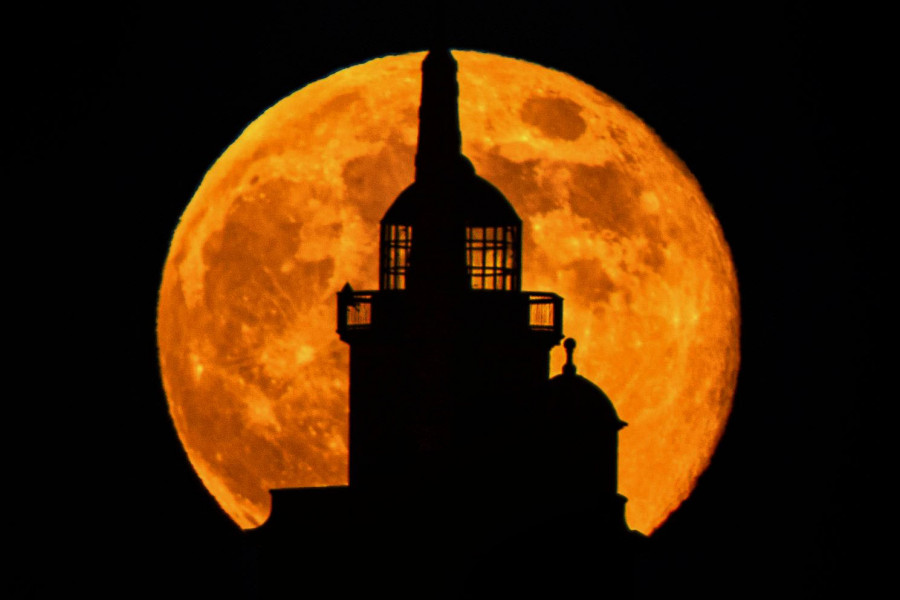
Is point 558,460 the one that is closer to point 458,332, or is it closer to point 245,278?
point 458,332

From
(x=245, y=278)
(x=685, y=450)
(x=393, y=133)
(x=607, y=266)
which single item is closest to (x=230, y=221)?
(x=245, y=278)

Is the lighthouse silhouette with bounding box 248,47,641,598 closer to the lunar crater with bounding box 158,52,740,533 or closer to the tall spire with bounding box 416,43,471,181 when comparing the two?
the tall spire with bounding box 416,43,471,181

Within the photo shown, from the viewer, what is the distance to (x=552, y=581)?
30.9 m

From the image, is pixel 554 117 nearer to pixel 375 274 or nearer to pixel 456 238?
pixel 375 274

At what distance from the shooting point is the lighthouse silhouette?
31.2m

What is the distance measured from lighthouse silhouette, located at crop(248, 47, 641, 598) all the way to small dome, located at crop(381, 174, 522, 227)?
0.04 metres

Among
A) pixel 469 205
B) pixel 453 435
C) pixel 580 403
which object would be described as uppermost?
pixel 469 205

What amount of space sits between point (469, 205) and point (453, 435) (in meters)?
4.32

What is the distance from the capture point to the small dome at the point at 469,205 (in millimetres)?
33844

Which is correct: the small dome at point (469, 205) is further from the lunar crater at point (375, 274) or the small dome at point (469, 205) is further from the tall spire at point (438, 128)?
the lunar crater at point (375, 274)

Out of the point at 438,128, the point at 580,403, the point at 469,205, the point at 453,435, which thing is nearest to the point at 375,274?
the point at 469,205

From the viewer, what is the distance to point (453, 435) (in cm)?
3294

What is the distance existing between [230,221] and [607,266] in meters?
8.06

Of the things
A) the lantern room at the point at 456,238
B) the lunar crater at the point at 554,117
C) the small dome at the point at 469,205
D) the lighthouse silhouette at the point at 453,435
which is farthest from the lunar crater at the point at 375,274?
the small dome at the point at 469,205
